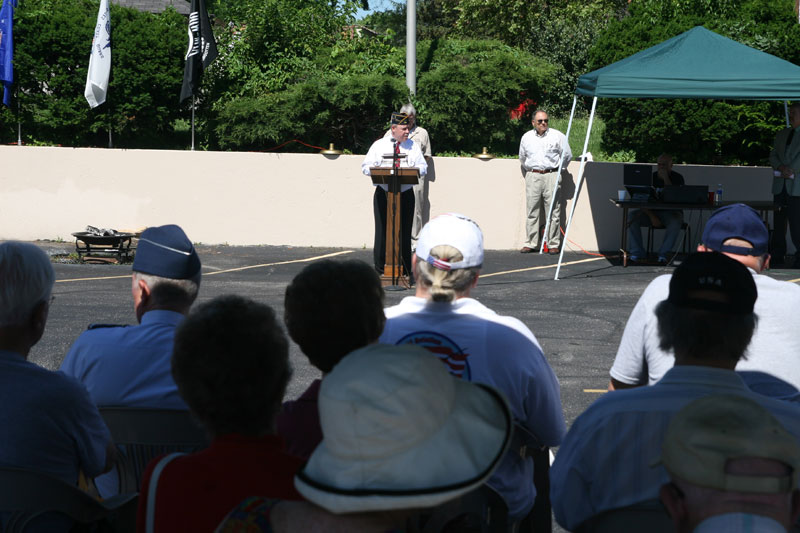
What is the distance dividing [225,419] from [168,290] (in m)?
1.34

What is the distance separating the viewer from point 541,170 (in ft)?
47.6

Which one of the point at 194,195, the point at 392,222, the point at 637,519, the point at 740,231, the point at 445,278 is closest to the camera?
the point at 637,519

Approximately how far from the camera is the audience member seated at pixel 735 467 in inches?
69.8

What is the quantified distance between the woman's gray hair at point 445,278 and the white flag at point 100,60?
567 inches

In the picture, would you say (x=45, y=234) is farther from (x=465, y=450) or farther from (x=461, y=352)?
(x=465, y=450)

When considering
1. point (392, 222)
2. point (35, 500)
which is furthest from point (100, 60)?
point (35, 500)

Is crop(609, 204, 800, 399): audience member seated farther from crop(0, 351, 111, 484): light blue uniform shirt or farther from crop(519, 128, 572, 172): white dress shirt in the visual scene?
crop(519, 128, 572, 172): white dress shirt

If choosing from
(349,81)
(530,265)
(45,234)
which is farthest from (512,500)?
(349,81)

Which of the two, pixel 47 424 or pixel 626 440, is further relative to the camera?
pixel 47 424

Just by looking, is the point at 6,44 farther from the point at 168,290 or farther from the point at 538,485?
the point at 538,485

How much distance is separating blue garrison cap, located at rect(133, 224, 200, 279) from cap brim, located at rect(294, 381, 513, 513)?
1.96 meters

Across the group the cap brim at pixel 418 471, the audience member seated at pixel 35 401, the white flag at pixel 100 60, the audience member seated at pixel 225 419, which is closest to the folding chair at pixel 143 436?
the audience member seated at pixel 35 401

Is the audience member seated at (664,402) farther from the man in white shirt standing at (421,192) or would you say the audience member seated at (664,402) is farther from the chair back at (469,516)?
the man in white shirt standing at (421,192)

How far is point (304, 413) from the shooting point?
2680 millimetres
